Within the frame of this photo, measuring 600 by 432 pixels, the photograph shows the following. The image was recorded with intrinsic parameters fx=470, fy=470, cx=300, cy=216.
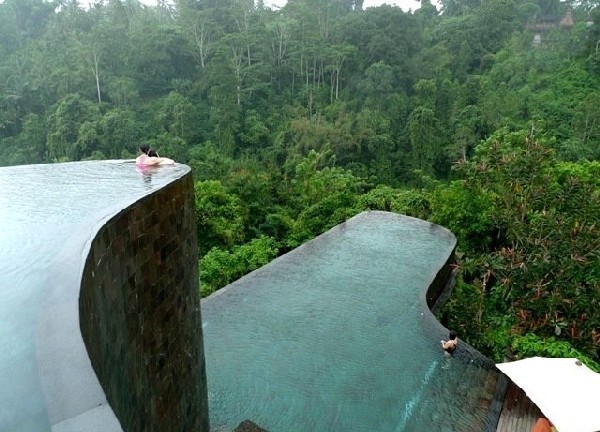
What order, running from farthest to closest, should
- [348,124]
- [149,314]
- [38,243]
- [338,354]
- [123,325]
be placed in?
[348,124] < [338,354] < [149,314] < [38,243] < [123,325]

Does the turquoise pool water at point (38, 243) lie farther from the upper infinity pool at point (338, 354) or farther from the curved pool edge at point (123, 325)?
the upper infinity pool at point (338, 354)

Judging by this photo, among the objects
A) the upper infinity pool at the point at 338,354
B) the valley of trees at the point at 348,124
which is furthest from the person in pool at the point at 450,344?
the valley of trees at the point at 348,124

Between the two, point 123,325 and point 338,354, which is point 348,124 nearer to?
point 338,354

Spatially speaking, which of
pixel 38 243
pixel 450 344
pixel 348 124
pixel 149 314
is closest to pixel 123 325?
pixel 149 314

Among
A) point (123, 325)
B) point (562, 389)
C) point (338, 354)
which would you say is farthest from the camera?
point (338, 354)

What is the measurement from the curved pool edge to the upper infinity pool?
144cm

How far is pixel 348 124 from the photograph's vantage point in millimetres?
21281

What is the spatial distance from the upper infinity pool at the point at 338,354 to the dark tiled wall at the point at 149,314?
141 cm

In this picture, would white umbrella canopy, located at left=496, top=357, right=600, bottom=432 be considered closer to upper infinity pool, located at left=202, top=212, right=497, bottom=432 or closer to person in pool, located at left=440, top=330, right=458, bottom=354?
upper infinity pool, located at left=202, top=212, right=497, bottom=432

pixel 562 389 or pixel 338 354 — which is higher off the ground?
pixel 562 389

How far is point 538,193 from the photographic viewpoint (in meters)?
8.00

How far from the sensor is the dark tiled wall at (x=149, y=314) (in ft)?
6.10

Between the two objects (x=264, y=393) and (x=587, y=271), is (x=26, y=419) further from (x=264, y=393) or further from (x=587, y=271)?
(x=587, y=271)

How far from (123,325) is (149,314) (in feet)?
1.32
